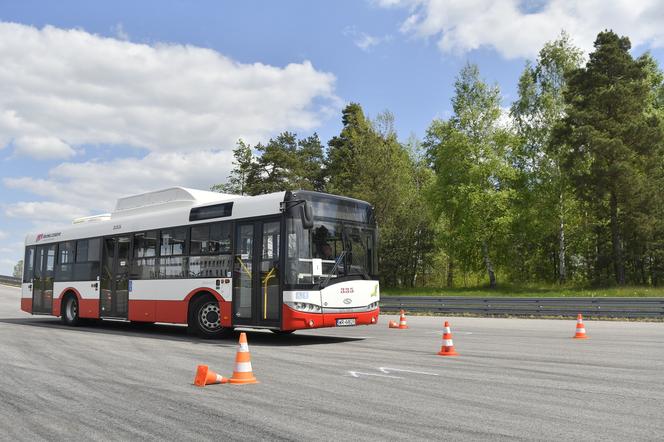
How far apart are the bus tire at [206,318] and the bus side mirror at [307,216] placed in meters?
3.11

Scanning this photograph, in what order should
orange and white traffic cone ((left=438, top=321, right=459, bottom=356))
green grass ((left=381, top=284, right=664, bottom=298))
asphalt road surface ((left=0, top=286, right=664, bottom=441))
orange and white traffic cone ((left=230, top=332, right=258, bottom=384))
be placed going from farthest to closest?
green grass ((left=381, top=284, right=664, bottom=298))
orange and white traffic cone ((left=438, top=321, right=459, bottom=356))
orange and white traffic cone ((left=230, top=332, right=258, bottom=384))
asphalt road surface ((left=0, top=286, right=664, bottom=441))

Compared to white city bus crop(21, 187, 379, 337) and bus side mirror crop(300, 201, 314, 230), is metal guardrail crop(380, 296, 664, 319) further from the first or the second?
bus side mirror crop(300, 201, 314, 230)

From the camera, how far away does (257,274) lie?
13.0 meters

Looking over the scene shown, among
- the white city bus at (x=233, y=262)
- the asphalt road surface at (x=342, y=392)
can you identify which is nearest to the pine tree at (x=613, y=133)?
the asphalt road surface at (x=342, y=392)

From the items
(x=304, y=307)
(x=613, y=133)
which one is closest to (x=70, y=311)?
(x=304, y=307)

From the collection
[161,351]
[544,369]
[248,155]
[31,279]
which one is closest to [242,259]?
[161,351]

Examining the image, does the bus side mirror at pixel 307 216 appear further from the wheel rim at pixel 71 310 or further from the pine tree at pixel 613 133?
the pine tree at pixel 613 133

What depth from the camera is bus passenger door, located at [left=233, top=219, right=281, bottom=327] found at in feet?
41.4

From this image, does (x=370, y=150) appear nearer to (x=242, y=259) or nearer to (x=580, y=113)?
(x=580, y=113)

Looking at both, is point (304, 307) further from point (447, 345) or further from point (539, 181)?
point (539, 181)

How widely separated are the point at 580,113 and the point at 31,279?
96.8ft

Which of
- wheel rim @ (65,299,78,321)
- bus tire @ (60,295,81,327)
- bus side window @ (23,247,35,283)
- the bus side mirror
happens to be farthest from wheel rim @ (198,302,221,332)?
bus side window @ (23,247,35,283)

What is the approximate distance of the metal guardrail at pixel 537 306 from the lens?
67.7ft

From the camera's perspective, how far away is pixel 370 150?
4675cm
